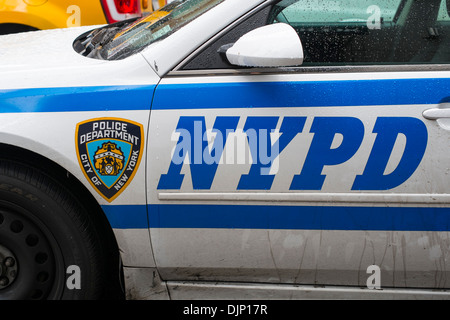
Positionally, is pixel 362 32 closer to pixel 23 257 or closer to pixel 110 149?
pixel 110 149

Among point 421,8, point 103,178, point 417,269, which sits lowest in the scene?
point 417,269

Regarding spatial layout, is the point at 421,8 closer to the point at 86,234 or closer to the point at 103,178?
the point at 103,178

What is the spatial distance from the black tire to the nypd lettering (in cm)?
47

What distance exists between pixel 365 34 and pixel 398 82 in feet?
0.76

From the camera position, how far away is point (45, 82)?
2.55 metres

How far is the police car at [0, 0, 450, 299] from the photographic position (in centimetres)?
245

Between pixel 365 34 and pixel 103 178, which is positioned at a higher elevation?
pixel 365 34

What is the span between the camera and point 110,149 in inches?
98.4

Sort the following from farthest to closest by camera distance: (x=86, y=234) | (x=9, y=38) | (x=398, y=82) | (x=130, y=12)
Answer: (x=130, y=12)
(x=9, y=38)
(x=86, y=234)
(x=398, y=82)

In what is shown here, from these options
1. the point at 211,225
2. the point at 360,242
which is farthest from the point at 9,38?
the point at 360,242

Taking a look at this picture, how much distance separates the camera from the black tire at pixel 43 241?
2572 mm

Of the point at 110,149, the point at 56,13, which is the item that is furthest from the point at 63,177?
the point at 56,13

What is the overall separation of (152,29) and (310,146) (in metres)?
0.86

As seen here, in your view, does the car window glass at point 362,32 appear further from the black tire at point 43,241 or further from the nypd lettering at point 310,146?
the black tire at point 43,241
